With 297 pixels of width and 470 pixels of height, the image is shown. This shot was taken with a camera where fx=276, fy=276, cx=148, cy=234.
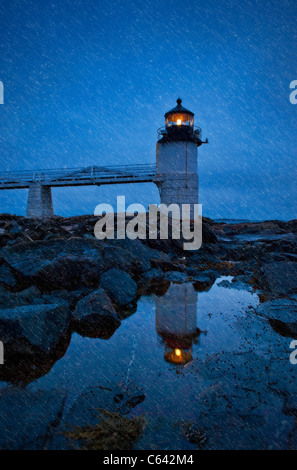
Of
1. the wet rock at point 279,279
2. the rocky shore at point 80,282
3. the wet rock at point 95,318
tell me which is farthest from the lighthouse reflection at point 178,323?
the wet rock at point 279,279

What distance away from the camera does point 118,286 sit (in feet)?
22.4

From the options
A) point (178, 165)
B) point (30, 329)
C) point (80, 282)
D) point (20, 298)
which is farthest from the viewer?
point (178, 165)

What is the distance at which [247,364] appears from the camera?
3.98m

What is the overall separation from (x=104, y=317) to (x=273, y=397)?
3103 mm

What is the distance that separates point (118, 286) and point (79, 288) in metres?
0.96

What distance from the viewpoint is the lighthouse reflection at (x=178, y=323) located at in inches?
176

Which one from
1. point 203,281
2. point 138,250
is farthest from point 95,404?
point 138,250

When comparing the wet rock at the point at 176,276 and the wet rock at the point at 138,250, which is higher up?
the wet rock at the point at 138,250

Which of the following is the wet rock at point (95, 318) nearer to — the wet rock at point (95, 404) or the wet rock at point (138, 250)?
the wet rock at point (95, 404)

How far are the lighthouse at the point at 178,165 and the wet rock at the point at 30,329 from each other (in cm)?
2181

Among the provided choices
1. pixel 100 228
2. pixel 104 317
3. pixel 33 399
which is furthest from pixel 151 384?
pixel 100 228

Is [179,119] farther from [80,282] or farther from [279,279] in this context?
[80,282]

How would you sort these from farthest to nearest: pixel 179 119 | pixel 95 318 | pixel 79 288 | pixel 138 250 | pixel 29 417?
pixel 179 119, pixel 138 250, pixel 79 288, pixel 95 318, pixel 29 417

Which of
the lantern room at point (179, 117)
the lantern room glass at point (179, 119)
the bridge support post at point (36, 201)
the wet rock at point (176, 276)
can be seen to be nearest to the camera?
the wet rock at point (176, 276)
